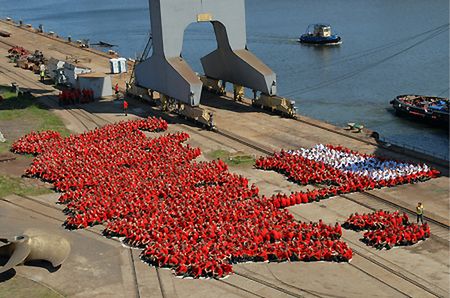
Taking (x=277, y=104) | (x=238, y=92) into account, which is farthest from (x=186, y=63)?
(x=277, y=104)

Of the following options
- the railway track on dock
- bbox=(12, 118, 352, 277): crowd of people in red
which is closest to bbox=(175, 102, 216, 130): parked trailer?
the railway track on dock

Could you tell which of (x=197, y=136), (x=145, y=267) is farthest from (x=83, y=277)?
(x=197, y=136)

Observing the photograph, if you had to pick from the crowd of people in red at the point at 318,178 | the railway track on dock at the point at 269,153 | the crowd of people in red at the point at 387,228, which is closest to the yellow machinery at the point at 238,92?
the railway track on dock at the point at 269,153

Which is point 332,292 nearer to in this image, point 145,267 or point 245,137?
point 145,267

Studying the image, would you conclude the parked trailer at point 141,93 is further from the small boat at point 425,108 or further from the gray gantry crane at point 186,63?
the small boat at point 425,108

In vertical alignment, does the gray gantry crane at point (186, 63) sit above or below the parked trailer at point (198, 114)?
above

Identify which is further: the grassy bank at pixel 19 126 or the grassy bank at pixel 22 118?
the grassy bank at pixel 22 118

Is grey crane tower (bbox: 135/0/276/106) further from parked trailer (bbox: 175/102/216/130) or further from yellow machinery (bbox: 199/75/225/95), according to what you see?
yellow machinery (bbox: 199/75/225/95)
